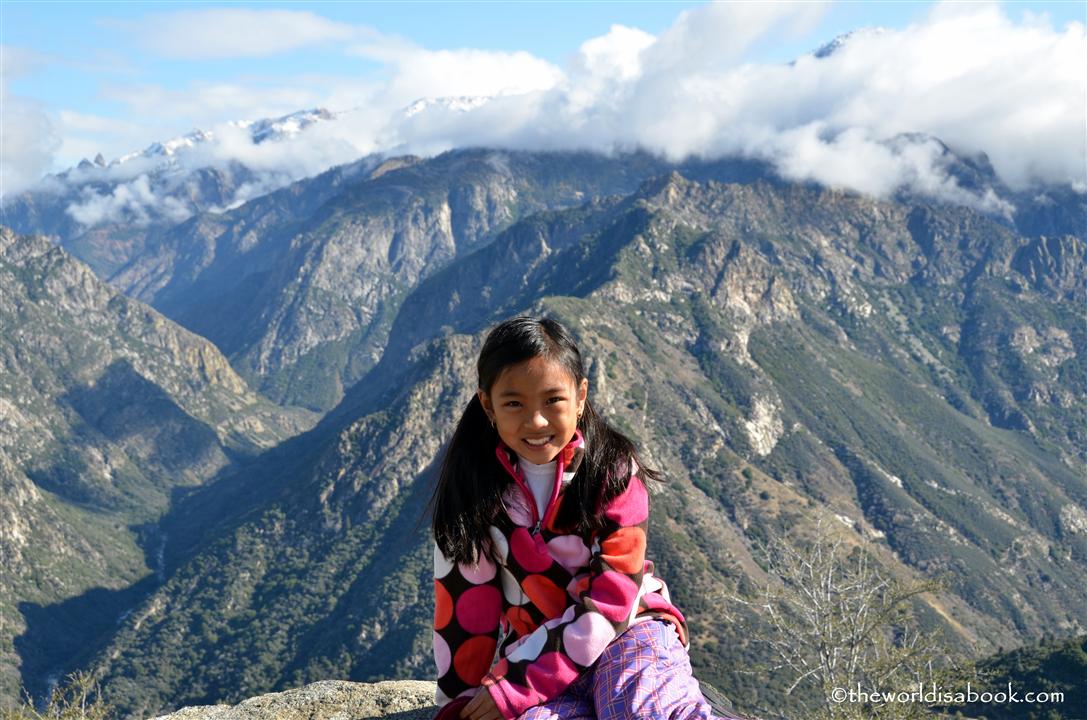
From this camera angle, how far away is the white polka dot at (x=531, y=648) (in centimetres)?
1275

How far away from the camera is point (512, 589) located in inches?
540

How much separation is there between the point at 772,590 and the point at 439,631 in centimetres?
2812

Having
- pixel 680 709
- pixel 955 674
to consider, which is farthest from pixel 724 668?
pixel 680 709

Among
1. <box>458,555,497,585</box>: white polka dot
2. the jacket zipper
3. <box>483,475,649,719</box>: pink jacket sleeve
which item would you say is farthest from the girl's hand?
the jacket zipper

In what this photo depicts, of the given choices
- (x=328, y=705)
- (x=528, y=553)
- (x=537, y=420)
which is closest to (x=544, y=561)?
(x=528, y=553)

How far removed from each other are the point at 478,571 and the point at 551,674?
1.97 m

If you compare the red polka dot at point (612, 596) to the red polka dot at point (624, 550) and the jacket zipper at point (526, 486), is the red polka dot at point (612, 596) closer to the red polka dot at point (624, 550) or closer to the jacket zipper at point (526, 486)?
the red polka dot at point (624, 550)

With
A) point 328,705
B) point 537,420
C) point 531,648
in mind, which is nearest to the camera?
point 531,648

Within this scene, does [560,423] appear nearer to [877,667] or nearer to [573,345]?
[573,345]

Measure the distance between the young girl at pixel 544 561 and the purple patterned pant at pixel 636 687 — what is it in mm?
21

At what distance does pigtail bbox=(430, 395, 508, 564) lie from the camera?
13484mm

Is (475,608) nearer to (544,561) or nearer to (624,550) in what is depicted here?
(544,561)

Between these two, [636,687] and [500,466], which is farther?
[500,466]

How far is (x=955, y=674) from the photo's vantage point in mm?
35969
